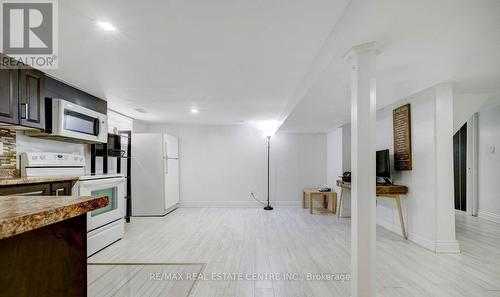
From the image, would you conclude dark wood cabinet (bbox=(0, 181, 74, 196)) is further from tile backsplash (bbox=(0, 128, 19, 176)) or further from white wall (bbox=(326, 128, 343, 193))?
white wall (bbox=(326, 128, 343, 193))

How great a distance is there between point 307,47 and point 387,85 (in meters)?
1.28

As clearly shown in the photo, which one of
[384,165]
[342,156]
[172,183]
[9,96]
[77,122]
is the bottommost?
[172,183]

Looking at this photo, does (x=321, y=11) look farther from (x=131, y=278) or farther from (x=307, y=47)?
(x=131, y=278)

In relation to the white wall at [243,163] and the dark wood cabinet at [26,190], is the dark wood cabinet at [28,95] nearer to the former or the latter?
the dark wood cabinet at [26,190]

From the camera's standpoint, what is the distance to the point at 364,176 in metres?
1.71

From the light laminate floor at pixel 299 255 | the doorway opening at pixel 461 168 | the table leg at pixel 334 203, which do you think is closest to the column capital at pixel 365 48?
the light laminate floor at pixel 299 255

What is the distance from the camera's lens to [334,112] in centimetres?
379

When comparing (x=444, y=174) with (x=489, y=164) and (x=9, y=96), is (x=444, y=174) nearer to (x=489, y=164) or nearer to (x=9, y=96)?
(x=489, y=164)

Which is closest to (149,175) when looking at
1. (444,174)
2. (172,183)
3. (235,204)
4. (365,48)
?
(172,183)

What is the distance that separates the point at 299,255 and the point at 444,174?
209 cm

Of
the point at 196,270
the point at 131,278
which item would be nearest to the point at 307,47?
the point at 196,270

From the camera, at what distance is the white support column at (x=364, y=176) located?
1708mm

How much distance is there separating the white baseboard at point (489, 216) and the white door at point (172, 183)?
6.42 m

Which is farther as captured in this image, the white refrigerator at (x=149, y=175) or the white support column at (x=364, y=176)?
the white refrigerator at (x=149, y=175)
